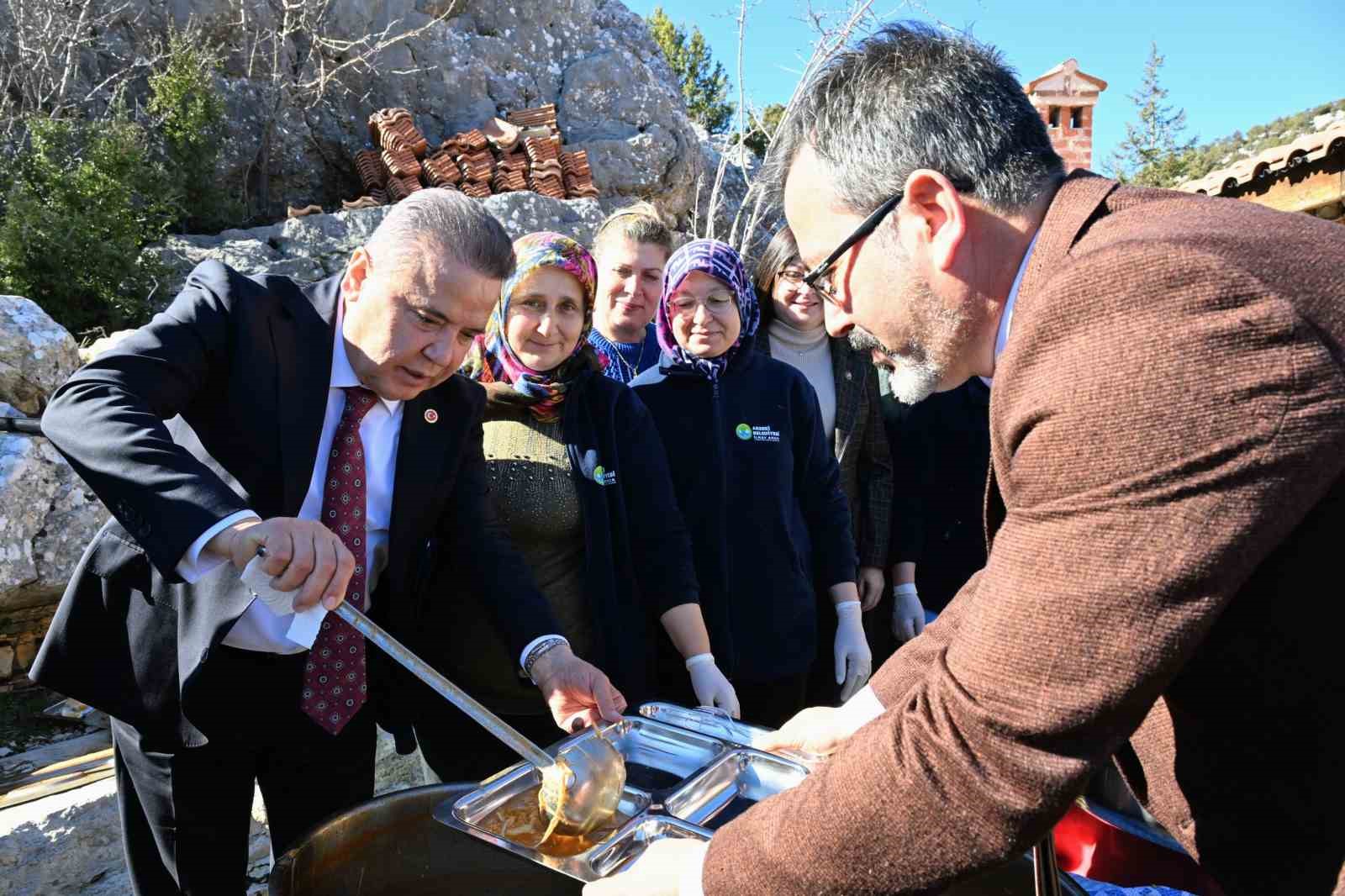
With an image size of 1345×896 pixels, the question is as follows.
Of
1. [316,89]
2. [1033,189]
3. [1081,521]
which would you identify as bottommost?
[1081,521]

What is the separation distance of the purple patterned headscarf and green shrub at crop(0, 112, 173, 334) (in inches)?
189

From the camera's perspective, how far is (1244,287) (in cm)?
83

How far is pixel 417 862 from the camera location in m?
1.48

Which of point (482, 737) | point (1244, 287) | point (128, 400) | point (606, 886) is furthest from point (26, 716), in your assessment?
point (1244, 287)

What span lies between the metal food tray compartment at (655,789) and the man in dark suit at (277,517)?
130mm

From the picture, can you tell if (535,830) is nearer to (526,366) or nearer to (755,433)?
(526,366)

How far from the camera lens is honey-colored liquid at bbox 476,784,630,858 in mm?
1326

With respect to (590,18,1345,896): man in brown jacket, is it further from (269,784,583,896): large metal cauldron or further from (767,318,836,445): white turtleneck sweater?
(767,318,836,445): white turtleneck sweater

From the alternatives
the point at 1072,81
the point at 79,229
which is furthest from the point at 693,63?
the point at 79,229

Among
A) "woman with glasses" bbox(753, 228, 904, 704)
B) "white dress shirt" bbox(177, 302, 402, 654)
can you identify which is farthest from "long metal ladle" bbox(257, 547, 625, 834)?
"woman with glasses" bbox(753, 228, 904, 704)

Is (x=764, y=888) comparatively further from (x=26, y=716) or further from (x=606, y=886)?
(x=26, y=716)

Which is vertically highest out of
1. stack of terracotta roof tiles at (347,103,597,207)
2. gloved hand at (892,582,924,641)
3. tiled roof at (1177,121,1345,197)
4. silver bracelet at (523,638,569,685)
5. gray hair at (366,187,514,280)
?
stack of terracotta roof tiles at (347,103,597,207)

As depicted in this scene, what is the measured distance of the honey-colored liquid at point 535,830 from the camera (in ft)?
4.35

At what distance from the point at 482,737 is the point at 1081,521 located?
1611 millimetres
